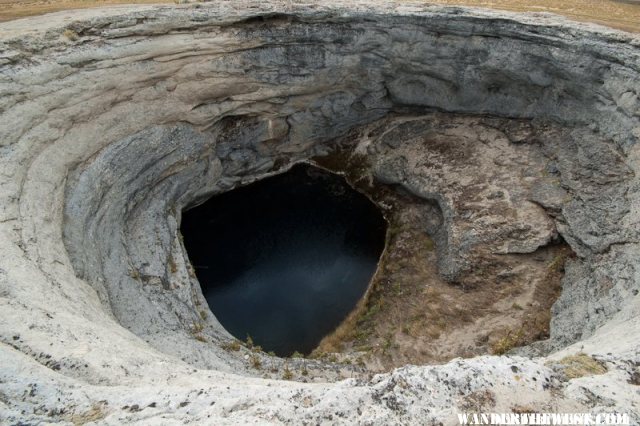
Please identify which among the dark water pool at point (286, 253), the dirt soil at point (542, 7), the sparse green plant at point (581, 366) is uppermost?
the dirt soil at point (542, 7)

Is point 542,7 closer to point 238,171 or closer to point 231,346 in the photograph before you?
point 238,171

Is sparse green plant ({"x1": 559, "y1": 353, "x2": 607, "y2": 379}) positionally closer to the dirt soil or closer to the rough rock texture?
the rough rock texture

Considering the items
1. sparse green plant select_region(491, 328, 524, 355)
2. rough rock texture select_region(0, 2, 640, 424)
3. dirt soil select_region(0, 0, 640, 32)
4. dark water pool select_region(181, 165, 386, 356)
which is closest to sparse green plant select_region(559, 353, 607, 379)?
rough rock texture select_region(0, 2, 640, 424)

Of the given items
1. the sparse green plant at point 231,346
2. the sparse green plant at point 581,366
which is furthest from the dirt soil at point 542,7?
the sparse green plant at point 581,366

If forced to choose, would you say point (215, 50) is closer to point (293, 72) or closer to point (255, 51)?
point (255, 51)

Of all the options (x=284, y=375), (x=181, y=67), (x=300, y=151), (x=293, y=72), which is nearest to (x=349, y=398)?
(x=284, y=375)

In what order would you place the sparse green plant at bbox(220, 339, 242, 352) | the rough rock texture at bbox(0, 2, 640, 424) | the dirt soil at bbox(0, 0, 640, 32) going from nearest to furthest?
the rough rock texture at bbox(0, 2, 640, 424) → the sparse green plant at bbox(220, 339, 242, 352) → the dirt soil at bbox(0, 0, 640, 32)

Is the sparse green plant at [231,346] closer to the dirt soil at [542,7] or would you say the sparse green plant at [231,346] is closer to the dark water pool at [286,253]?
the dark water pool at [286,253]
